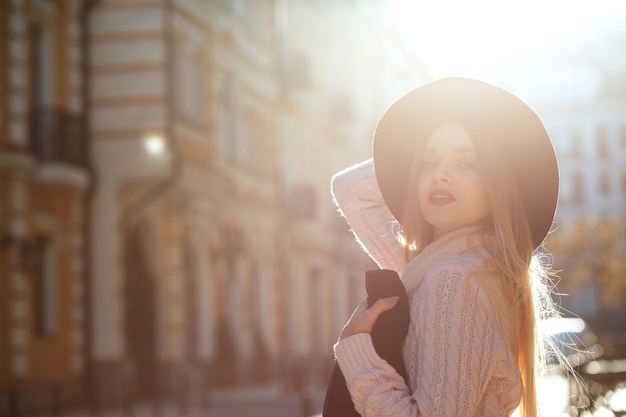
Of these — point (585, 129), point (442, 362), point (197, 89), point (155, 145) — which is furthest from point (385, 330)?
point (585, 129)

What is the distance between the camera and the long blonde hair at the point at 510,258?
2850mm

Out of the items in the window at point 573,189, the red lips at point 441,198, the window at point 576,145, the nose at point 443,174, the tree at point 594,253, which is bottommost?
the tree at point 594,253

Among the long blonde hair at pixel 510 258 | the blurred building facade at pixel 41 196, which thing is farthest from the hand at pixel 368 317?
the blurred building facade at pixel 41 196

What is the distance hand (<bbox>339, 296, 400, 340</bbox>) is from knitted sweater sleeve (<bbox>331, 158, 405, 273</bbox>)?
22.1 inches

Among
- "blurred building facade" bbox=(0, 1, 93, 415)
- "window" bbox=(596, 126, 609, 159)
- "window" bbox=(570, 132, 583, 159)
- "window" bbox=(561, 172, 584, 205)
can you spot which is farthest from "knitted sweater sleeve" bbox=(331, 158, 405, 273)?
"window" bbox=(570, 132, 583, 159)

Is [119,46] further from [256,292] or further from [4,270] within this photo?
[256,292]

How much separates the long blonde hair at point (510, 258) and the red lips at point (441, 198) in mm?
72

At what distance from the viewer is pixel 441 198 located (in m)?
2.98

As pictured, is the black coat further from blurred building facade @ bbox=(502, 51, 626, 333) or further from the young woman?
blurred building facade @ bbox=(502, 51, 626, 333)

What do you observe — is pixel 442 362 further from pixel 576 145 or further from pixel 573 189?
pixel 576 145

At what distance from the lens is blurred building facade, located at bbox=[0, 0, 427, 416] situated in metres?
21.7

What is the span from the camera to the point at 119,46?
25328 mm

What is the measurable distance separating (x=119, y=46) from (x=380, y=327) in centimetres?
2305

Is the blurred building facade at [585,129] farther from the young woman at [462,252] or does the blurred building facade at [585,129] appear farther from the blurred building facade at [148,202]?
the young woman at [462,252]
